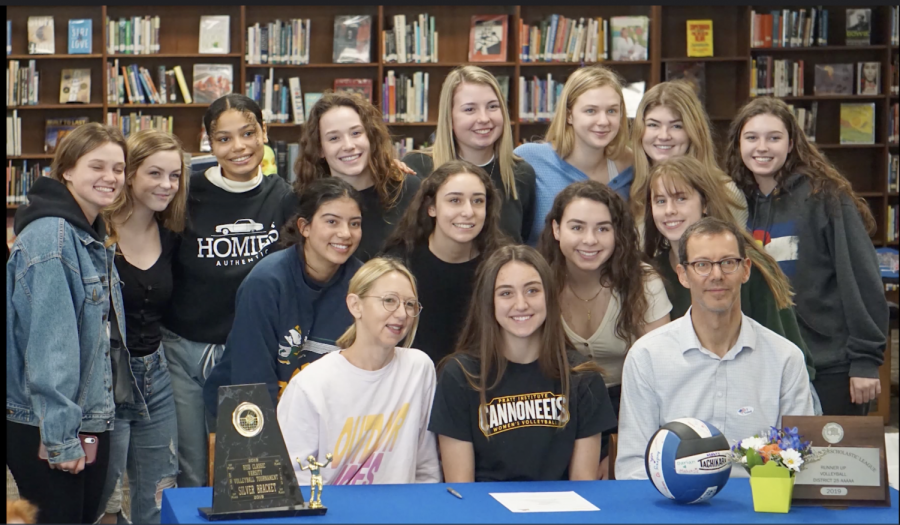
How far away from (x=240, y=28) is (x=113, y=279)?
4.54 meters

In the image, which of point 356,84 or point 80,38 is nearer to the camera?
point 80,38

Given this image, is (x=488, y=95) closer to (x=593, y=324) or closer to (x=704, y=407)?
(x=593, y=324)

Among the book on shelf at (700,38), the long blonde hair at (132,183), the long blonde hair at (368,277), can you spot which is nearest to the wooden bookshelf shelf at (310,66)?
the book on shelf at (700,38)

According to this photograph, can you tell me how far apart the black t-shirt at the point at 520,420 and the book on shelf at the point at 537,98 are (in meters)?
4.64

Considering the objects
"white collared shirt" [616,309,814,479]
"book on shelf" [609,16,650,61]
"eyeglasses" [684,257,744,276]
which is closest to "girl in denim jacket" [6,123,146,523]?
"white collared shirt" [616,309,814,479]

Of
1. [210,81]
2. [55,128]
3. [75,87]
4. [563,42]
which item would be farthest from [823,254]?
[55,128]

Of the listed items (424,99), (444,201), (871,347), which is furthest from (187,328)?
(424,99)

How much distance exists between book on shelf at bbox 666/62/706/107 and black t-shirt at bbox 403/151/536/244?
13.3 feet

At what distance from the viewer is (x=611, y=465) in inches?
104

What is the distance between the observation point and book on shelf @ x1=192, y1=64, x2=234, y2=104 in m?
6.95

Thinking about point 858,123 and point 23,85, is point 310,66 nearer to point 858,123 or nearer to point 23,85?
point 23,85

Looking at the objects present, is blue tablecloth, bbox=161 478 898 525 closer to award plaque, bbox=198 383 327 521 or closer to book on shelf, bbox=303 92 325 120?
award plaque, bbox=198 383 327 521

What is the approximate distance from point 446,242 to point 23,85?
5175 mm

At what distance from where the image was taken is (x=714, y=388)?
258cm
